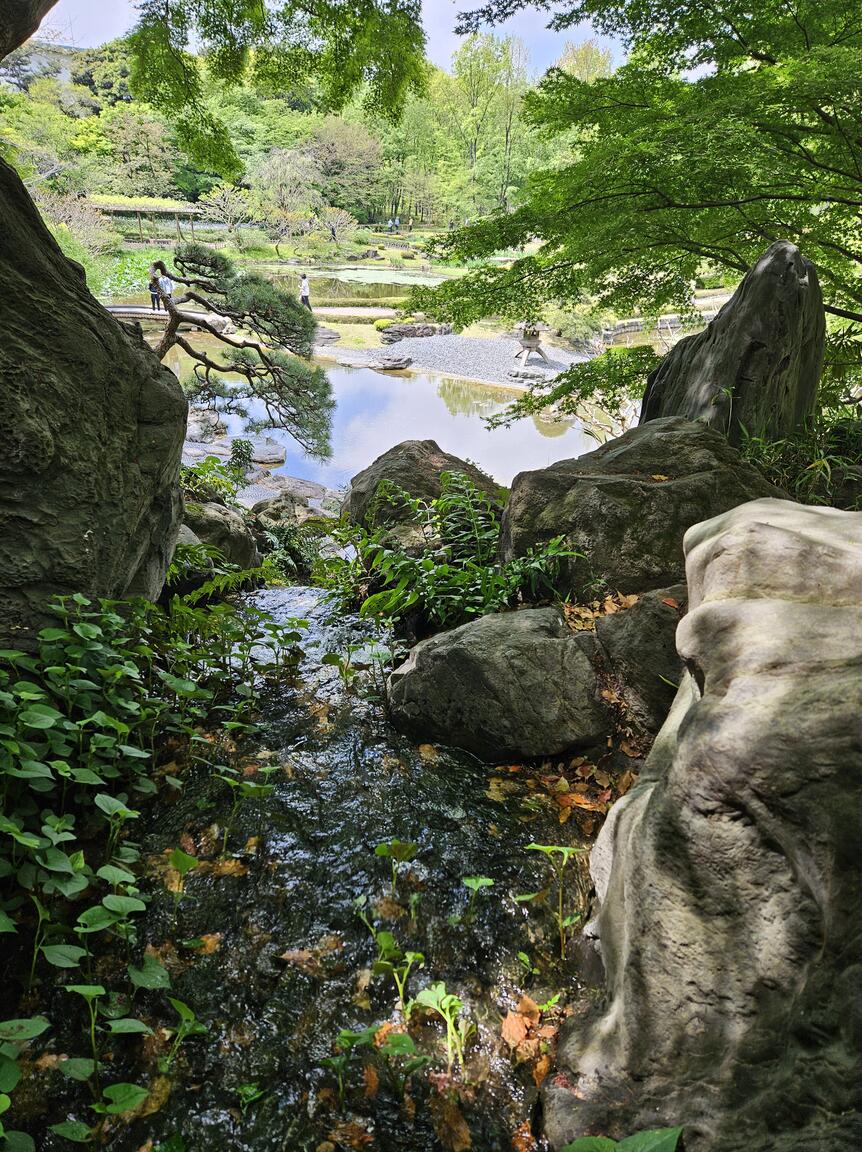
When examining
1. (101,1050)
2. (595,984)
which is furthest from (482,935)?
(101,1050)

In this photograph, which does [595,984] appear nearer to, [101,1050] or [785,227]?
[101,1050]

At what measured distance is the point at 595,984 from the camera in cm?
220

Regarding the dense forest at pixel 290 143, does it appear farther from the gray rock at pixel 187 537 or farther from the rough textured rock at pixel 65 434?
the rough textured rock at pixel 65 434

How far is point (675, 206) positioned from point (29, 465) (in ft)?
19.4

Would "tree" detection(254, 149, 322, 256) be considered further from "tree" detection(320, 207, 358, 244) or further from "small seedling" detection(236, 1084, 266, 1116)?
"small seedling" detection(236, 1084, 266, 1116)

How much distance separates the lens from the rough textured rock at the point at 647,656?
3277mm

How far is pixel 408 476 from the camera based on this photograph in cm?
650

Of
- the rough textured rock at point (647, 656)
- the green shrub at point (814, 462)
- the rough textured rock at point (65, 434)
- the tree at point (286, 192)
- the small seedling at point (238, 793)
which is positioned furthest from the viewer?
the tree at point (286, 192)

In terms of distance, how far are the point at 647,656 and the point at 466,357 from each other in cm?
2647

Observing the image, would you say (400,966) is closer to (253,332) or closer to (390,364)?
(253,332)

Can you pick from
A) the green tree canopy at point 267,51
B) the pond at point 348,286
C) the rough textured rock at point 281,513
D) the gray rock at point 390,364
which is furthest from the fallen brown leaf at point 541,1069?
the pond at point 348,286

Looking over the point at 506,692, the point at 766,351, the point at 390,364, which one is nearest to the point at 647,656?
the point at 506,692

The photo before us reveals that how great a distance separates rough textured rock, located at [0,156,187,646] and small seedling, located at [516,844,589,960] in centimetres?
245

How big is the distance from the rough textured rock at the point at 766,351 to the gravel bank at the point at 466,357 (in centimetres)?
1896
